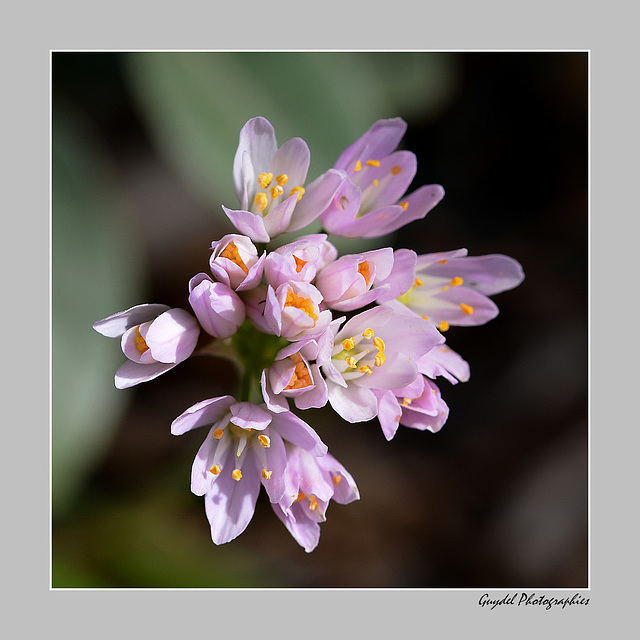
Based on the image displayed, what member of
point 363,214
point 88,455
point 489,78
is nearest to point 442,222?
point 489,78

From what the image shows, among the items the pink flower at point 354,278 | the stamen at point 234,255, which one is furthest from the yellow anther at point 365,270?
the stamen at point 234,255

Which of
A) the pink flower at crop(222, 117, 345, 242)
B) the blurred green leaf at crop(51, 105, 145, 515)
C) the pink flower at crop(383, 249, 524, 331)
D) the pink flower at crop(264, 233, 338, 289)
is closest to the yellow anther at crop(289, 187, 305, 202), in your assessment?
the pink flower at crop(222, 117, 345, 242)

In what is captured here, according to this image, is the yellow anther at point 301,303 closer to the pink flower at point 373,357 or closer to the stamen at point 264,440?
the pink flower at point 373,357

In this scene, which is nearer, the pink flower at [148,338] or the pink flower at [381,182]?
the pink flower at [148,338]

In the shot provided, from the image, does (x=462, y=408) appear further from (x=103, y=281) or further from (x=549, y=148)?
(x=103, y=281)

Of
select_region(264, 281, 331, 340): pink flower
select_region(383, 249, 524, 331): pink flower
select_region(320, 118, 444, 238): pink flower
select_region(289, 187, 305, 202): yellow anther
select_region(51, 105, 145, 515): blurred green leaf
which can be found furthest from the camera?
select_region(51, 105, 145, 515): blurred green leaf

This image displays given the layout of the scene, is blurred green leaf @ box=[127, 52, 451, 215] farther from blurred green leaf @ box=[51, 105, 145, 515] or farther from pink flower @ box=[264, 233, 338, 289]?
pink flower @ box=[264, 233, 338, 289]

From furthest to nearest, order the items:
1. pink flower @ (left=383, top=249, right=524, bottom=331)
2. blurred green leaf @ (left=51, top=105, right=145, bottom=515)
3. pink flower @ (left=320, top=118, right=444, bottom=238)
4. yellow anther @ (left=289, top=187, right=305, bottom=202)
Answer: blurred green leaf @ (left=51, top=105, right=145, bottom=515) → pink flower @ (left=383, top=249, right=524, bottom=331) → pink flower @ (left=320, top=118, right=444, bottom=238) → yellow anther @ (left=289, top=187, right=305, bottom=202)
